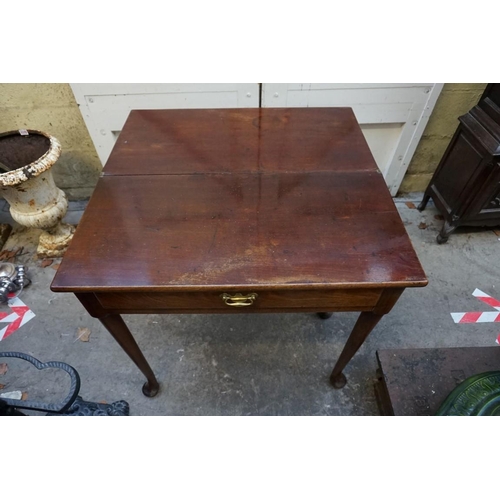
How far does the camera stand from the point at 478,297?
82.4 inches

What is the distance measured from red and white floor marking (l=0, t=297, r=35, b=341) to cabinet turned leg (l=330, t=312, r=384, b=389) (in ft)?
6.13

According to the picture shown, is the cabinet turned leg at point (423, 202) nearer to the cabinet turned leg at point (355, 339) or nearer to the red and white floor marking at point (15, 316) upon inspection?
the cabinet turned leg at point (355, 339)

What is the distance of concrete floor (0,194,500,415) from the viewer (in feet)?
5.49

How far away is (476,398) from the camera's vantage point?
3.67ft

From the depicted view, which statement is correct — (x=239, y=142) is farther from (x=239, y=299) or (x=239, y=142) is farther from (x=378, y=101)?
(x=378, y=101)

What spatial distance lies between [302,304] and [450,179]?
6.00 ft

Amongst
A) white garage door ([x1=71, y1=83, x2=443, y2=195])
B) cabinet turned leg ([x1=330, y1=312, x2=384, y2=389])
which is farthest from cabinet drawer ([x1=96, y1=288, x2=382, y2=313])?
white garage door ([x1=71, y1=83, x2=443, y2=195])

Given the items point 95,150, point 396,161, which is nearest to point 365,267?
point 396,161

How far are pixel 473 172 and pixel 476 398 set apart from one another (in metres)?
1.50

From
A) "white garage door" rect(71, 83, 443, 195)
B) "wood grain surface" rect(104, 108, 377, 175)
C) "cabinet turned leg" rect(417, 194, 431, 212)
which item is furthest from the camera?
"cabinet turned leg" rect(417, 194, 431, 212)

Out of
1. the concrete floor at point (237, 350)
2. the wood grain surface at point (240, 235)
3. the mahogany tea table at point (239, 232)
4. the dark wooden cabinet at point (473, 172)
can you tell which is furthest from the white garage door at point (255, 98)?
the concrete floor at point (237, 350)

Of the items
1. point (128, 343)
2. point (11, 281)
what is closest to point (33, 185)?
point (11, 281)

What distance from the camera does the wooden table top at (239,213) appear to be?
1.00 metres

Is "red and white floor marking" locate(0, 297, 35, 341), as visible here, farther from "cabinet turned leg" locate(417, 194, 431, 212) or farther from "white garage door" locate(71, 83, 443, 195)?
"cabinet turned leg" locate(417, 194, 431, 212)
